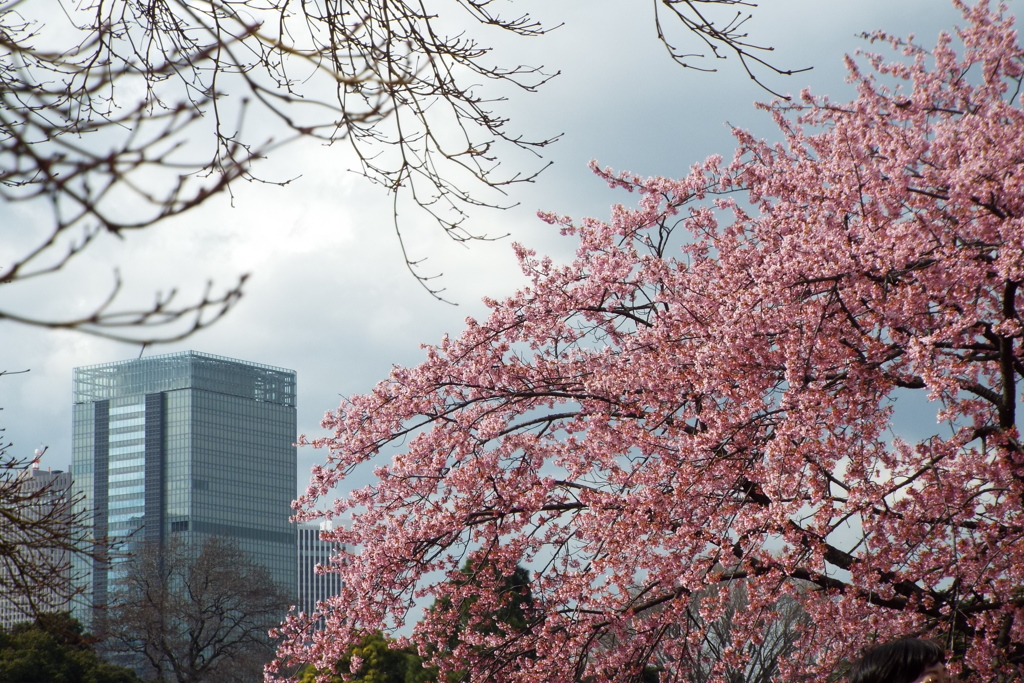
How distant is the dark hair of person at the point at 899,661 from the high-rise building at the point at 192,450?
130m

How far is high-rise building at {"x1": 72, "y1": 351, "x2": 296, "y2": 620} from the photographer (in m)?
134

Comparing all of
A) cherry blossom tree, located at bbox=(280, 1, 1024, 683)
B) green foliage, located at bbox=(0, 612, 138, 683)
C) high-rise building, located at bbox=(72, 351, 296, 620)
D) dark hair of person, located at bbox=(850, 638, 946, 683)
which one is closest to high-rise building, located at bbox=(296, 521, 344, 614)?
high-rise building, located at bbox=(72, 351, 296, 620)

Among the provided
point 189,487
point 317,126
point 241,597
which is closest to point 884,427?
point 317,126

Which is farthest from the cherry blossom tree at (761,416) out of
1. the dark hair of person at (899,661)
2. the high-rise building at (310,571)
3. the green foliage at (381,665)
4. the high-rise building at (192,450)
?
the high-rise building at (310,571)

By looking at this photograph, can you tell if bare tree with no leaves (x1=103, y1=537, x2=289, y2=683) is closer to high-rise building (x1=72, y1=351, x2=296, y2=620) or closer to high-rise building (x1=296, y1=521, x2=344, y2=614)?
high-rise building (x1=72, y1=351, x2=296, y2=620)

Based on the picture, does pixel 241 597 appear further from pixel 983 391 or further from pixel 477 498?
pixel 983 391

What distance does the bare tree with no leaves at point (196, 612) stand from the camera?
104ft

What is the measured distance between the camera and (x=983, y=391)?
715 cm

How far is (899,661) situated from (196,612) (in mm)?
33235

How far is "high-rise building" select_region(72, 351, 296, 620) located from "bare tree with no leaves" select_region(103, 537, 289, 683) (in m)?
96.4

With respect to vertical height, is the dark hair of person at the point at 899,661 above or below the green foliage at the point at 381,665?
below

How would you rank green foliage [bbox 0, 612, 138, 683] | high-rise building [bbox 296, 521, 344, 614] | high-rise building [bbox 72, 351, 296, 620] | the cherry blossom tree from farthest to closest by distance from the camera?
high-rise building [bbox 296, 521, 344, 614] < high-rise building [bbox 72, 351, 296, 620] < green foliage [bbox 0, 612, 138, 683] < the cherry blossom tree

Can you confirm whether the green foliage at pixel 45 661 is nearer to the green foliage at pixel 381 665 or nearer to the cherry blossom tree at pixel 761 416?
the green foliage at pixel 381 665

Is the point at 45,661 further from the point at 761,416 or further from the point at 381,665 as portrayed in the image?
the point at 761,416
